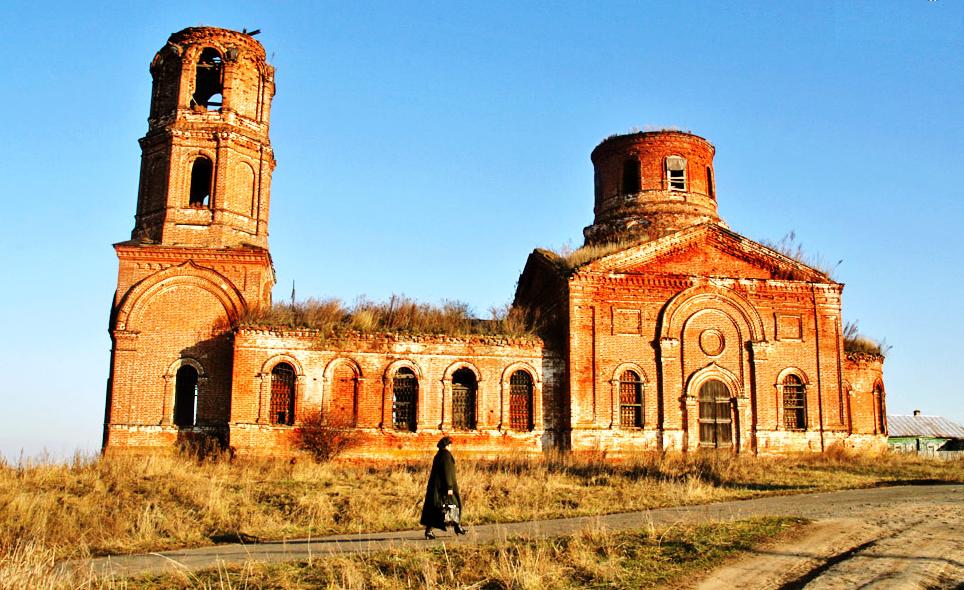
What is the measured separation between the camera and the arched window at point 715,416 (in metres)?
23.9

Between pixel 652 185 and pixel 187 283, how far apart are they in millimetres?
15350

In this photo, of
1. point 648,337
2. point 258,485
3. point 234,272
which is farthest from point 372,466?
point 648,337

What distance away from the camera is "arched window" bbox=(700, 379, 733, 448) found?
78.5 ft

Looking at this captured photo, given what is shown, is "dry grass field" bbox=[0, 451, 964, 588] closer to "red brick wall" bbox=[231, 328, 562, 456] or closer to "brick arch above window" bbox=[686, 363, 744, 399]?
"red brick wall" bbox=[231, 328, 562, 456]

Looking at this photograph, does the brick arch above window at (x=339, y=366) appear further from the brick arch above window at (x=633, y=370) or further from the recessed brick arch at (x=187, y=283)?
the brick arch above window at (x=633, y=370)

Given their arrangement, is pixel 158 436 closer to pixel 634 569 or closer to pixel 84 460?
pixel 84 460

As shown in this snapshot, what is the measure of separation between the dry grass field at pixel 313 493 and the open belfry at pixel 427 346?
167 centimetres

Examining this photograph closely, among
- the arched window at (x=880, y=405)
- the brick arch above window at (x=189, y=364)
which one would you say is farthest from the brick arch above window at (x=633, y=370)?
the brick arch above window at (x=189, y=364)

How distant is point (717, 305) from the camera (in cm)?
2469

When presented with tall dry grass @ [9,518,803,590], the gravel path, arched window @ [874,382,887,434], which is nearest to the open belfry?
arched window @ [874,382,887,434]

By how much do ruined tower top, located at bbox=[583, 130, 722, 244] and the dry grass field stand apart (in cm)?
921

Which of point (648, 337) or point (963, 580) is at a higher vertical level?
point (648, 337)

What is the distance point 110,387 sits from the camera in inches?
888

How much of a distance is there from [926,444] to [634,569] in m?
39.2
